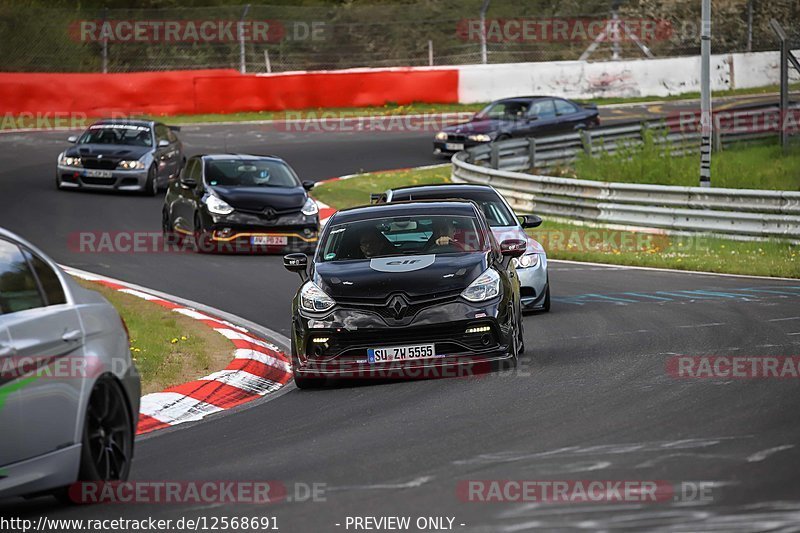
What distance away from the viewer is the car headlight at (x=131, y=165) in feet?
91.4

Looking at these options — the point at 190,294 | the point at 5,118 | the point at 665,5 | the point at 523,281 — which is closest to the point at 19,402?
the point at 523,281

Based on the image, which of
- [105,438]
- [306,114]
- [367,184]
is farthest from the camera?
[306,114]

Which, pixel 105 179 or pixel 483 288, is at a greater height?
pixel 483 288

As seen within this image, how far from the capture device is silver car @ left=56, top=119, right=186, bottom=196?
27.8 metres

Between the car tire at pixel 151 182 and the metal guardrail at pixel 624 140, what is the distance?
6716mm

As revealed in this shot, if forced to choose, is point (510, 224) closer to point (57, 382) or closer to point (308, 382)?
point (308, 382)

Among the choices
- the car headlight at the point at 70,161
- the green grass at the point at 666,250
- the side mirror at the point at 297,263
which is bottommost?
the green grass at the point at 666,250

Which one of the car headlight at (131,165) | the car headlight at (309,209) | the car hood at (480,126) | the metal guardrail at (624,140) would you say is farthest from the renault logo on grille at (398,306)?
the car hood at (480,126)

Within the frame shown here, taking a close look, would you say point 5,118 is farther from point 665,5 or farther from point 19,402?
point 19,402

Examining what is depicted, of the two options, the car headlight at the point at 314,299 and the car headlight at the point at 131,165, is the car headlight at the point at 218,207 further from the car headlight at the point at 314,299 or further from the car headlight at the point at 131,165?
the car headlight at the point at 314,299

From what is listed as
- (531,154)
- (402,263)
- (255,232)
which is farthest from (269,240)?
(531,154)

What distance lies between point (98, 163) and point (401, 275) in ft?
57.6

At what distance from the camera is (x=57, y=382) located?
683 centimetres

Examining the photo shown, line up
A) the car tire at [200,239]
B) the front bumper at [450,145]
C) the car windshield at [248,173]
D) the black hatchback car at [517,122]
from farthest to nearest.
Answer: the black hatchback car at [517,122] → the front bumper at [450,145] → the car windshield at [248,173] → the car tire at [200,239]
